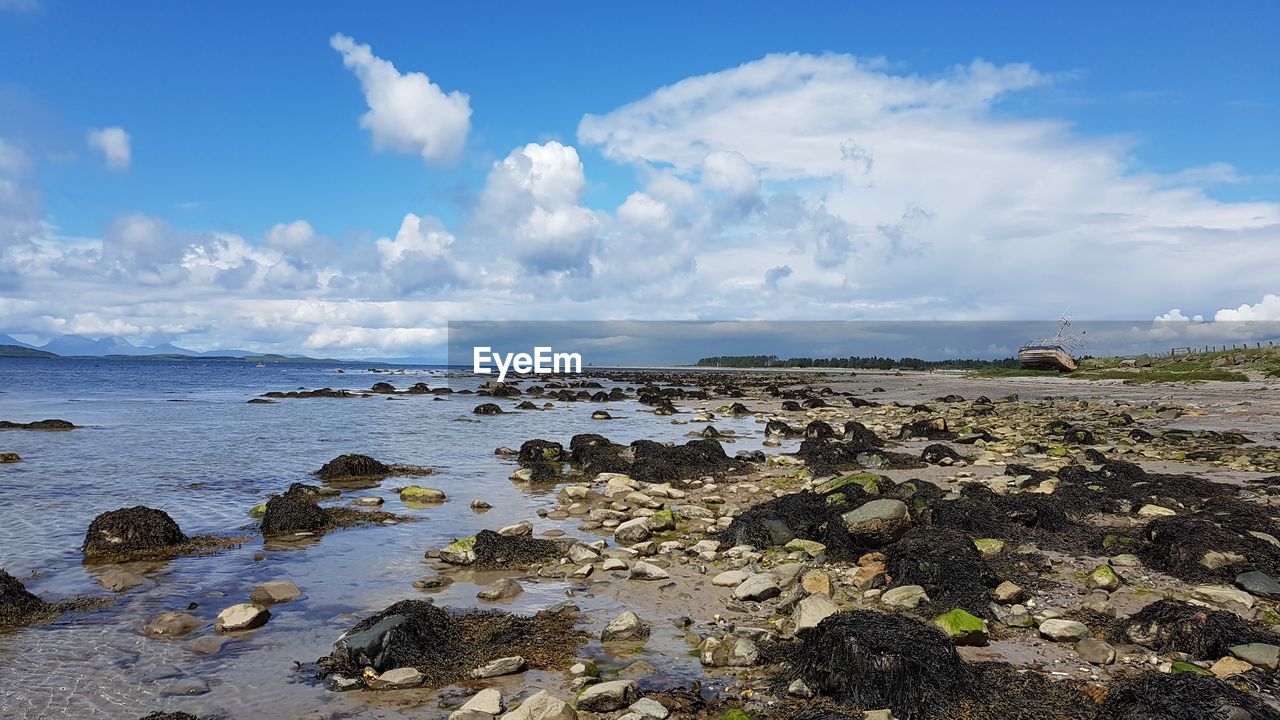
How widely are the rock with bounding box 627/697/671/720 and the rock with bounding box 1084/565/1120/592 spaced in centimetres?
554

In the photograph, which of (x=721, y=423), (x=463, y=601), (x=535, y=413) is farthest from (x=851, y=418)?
(x=463, y=601)

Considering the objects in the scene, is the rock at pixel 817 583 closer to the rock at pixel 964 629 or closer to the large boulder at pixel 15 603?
the rock at pixel 964 629

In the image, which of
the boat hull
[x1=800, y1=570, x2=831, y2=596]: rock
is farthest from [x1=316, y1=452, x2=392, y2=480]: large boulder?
the boat hull

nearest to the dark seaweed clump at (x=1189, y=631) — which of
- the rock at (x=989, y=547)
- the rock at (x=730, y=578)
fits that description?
the rock at (x=989, y=547)

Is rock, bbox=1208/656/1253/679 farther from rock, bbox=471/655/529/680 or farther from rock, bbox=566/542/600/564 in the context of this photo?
rock, bbox=566/542/600/564

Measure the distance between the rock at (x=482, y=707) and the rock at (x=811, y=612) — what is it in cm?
277

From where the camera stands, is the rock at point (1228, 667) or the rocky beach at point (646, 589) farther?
the rock at point (1228, 667)

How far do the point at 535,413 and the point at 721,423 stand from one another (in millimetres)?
11259

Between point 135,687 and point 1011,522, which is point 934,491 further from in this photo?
point 135,687

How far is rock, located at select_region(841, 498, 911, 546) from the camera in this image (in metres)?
8.80

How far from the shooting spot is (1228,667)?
207 inches

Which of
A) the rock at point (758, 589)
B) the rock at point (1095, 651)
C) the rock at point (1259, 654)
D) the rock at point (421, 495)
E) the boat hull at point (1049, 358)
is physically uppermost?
the boat hull at point (1049, 358)

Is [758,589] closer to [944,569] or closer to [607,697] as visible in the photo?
[944,569]

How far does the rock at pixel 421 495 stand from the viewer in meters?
12.9
